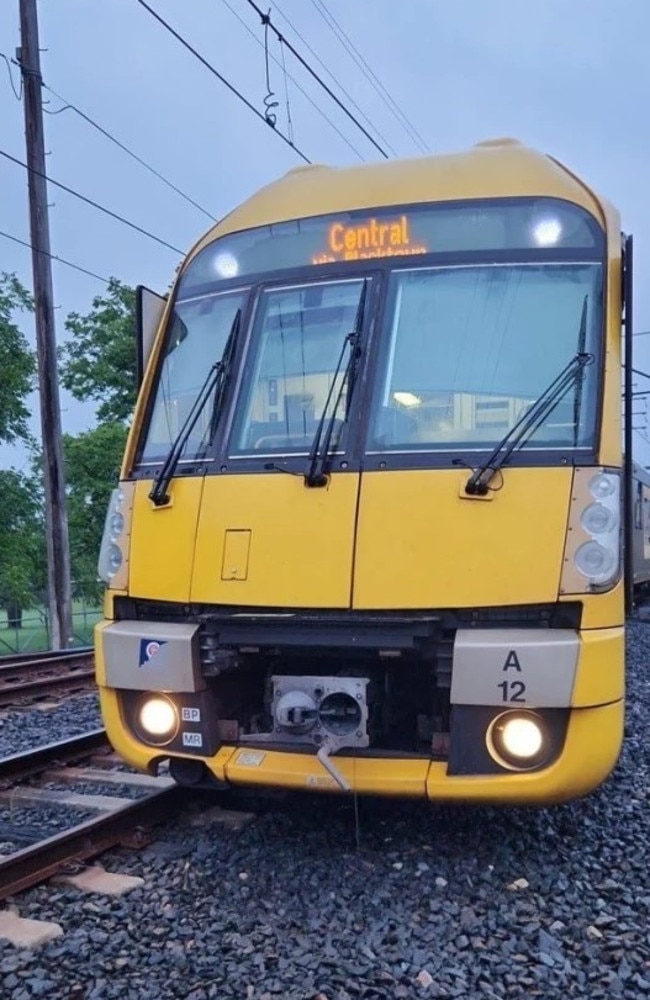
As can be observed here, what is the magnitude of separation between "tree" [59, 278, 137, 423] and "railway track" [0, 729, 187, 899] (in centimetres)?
2469

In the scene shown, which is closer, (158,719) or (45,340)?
(158,719)

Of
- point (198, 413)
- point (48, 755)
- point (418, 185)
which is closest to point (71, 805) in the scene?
point (48, 755)

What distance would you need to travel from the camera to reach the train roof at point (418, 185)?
423 cm

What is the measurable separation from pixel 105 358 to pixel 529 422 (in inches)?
1093

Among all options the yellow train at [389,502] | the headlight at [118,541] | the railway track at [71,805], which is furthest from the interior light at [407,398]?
the railway track at [71,805]

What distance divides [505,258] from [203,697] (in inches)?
95.2

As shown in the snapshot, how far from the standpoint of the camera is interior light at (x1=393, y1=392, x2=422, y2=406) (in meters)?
3.94

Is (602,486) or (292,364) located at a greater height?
(292,364)

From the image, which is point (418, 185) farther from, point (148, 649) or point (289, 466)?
point (148, 649)

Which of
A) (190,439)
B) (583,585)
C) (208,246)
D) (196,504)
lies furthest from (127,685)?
(208,246)

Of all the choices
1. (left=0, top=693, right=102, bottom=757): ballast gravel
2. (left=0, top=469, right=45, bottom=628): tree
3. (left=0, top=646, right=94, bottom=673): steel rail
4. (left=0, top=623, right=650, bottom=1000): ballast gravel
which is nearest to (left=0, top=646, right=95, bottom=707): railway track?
(left=0, top=646, right=94, bottom=673): steel rail

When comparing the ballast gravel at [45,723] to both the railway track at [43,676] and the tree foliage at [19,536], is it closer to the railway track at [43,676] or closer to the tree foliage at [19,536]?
the railway track at [43,676]

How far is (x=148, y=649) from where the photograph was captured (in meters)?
3.85

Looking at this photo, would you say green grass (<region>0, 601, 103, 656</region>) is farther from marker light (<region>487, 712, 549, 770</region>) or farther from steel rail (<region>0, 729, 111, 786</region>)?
marker light (<region>487, 712, 549, 770</region>)
